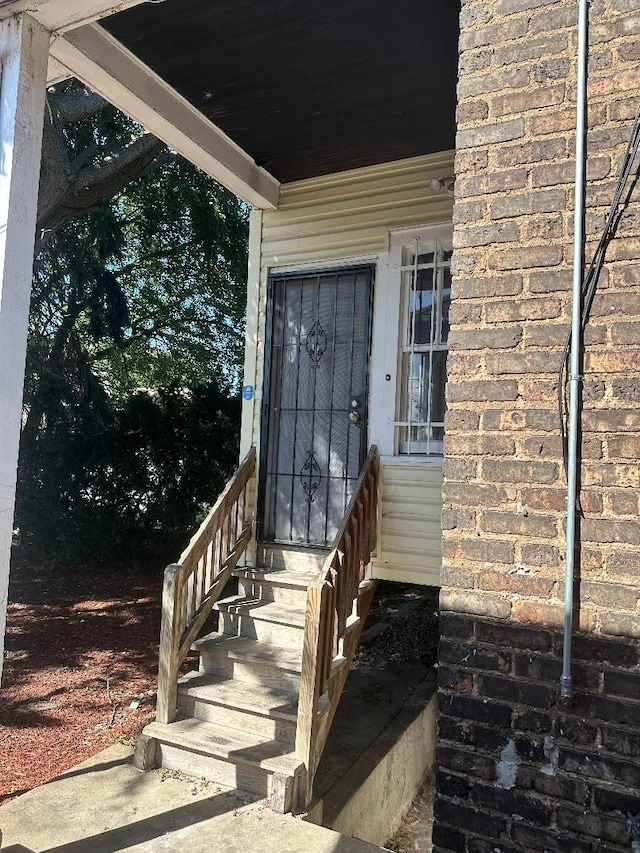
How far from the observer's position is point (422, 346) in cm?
493

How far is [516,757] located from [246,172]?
4656 mm

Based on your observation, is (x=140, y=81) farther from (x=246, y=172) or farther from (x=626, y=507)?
(x=626, y=507)

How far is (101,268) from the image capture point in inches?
424

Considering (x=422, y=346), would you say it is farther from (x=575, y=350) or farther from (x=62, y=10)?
(x=62, y=10)

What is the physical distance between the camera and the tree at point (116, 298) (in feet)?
25.9

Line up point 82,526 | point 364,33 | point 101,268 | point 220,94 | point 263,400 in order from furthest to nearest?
1. point 101,268
2. point 82,526
3. point 263,400
4. point 220,94
5. point 364,33

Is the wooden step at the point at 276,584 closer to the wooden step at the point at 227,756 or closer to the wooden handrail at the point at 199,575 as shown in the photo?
the wooden handrail at the point at 199,575

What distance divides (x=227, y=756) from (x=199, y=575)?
127 centimetres

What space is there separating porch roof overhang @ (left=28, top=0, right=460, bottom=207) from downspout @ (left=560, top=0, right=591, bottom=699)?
5.33 feet

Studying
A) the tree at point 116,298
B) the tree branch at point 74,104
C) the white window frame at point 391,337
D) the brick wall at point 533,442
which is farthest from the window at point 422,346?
the tree branch at point 74,104

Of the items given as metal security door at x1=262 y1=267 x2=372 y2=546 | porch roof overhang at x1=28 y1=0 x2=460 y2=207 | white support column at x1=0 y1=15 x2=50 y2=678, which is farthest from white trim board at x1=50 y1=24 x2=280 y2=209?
metal security door at x1=262 y1=267 x2=372 y2=546

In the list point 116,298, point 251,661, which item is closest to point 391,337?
point 251,661

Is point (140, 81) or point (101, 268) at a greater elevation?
point (101, 268)

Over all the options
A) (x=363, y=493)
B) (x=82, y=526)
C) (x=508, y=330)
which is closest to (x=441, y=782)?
(x=508, y=330)
